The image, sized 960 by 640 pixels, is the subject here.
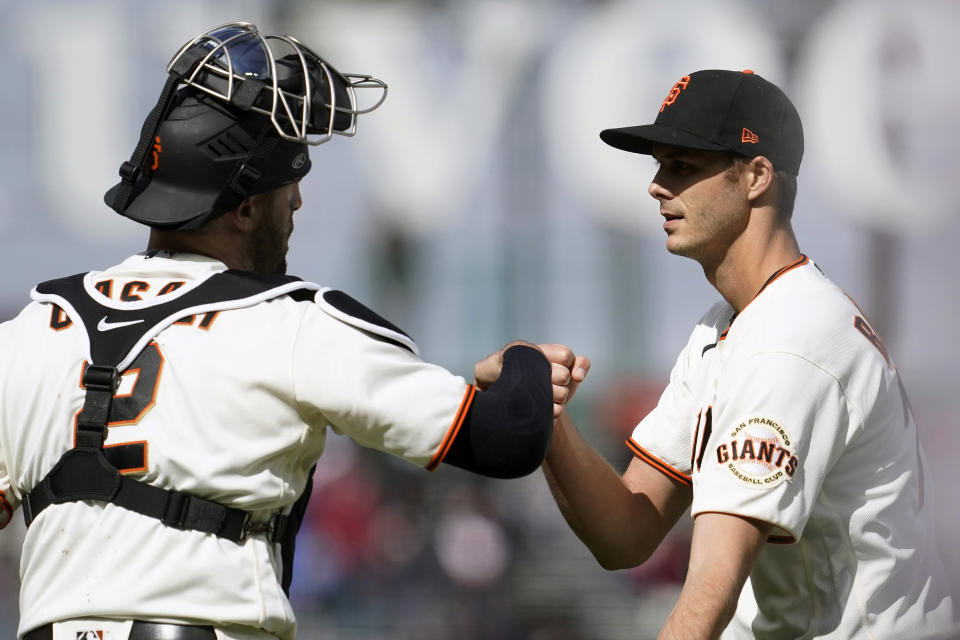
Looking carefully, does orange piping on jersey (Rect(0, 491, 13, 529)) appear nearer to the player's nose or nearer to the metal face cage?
the metal face cage

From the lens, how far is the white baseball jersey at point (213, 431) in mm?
2637

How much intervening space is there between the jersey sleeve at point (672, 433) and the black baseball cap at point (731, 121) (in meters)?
0.65

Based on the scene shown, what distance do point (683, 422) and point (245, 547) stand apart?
4.88 ft

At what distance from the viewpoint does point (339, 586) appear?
9.65 m

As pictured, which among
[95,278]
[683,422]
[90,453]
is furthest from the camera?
[683,422]

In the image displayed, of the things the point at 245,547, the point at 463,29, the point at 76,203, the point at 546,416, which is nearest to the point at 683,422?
the point at 546,416

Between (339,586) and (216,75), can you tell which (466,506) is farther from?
(216,75)

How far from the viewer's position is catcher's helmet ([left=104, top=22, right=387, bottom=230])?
295cm

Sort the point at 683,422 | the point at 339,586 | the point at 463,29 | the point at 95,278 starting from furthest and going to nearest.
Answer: the point at 463,29 < the point at 339,586 < the point at 683,422 < the point at 95,278

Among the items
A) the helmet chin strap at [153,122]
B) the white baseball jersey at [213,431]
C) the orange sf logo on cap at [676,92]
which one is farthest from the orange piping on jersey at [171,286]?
the orange sf logo on cap at [676,92]

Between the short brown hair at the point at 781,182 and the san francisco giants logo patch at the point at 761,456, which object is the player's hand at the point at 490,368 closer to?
the san francisco giants logo patch at the point at 761,456

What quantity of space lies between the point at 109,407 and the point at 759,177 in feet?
5.97

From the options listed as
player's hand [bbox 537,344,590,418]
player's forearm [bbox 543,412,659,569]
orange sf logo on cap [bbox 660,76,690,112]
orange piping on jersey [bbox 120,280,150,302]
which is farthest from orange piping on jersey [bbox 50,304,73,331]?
orange sf logo on cap [bbox 660,76,690,112]

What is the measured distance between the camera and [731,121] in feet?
11.3
